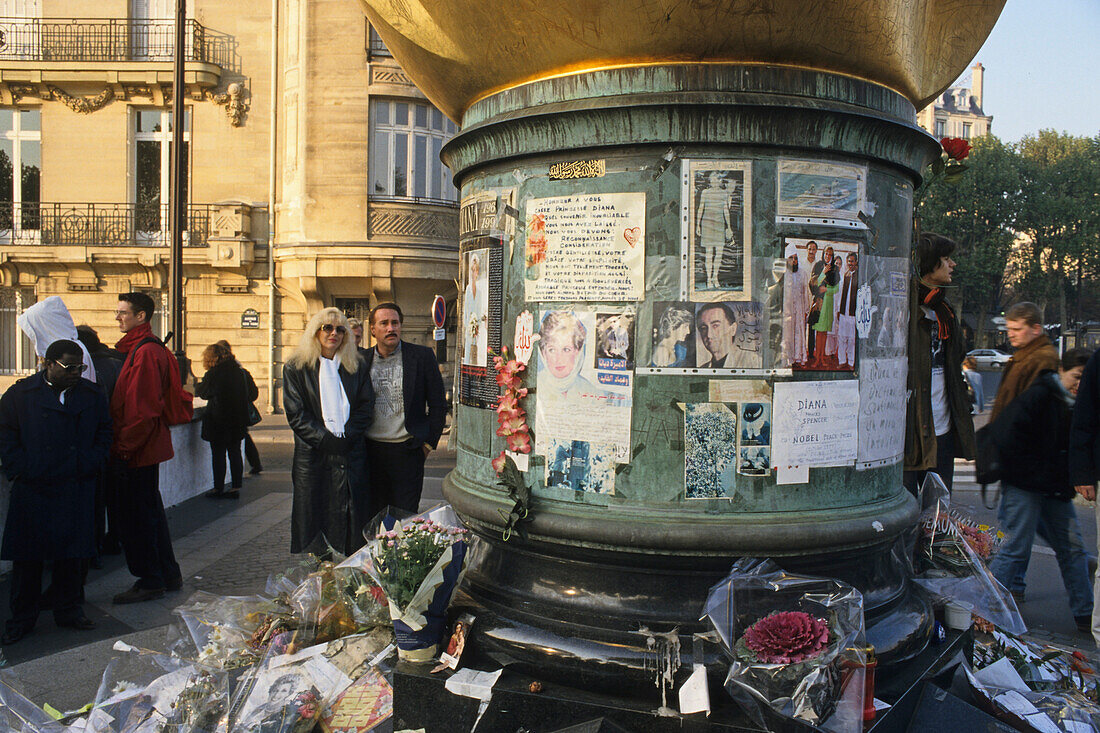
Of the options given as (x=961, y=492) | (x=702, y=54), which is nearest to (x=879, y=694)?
(x=702, y=54)

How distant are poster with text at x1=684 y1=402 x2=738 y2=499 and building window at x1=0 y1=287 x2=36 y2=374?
2443 centimetres

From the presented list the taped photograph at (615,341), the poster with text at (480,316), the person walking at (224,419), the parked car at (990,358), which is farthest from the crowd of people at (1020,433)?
the parked car at (990,358)

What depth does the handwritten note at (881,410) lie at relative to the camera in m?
3.23

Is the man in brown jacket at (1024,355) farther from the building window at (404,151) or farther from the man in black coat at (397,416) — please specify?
the building window at (404,151)

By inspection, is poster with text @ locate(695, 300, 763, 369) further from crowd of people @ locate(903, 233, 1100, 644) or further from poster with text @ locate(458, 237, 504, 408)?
crowd of people @ locate(903, 233, 1100, 644)

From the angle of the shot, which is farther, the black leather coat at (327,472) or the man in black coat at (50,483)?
the black leather coat at (327,472)

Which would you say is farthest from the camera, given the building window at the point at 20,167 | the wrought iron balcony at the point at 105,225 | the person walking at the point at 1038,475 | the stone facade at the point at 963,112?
the stone facade at the point at 963,112

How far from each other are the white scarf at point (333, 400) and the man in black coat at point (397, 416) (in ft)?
0.84

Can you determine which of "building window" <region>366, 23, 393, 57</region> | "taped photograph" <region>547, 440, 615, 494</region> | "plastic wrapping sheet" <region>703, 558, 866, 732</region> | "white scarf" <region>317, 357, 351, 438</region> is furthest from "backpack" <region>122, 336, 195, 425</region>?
"building window" <region>366, 23, 393, 57</region>

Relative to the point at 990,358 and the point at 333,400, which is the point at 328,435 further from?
the point at 990,358

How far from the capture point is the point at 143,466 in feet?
18.9

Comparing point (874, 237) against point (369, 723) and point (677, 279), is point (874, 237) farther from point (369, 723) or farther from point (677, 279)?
point (369, 723)

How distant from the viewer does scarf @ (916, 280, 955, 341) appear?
468 centimetres

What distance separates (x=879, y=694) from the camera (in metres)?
2.94
